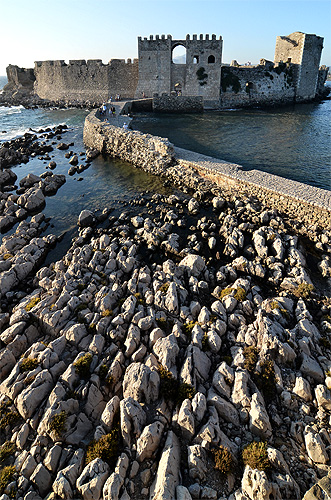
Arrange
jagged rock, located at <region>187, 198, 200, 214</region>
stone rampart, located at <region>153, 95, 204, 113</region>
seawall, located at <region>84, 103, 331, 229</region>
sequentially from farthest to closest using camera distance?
1. stone rampart, located at <region>153, 95, 204, 113</region>
2. jagged rock, located at <region>187, 198, 200, 214</region>
3. seawall, located at <region>84, 103, 331, 229</region>

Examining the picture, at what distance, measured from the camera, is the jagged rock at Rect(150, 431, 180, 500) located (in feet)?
23.0

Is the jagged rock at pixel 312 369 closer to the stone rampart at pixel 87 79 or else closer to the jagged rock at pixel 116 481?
the jagged rock at pixel 116 481

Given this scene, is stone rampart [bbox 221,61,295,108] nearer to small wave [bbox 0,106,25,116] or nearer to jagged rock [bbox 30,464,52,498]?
small wave [bbox 0,106,25,116]

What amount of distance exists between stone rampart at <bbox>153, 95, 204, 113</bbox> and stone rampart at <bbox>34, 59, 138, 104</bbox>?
387 inches

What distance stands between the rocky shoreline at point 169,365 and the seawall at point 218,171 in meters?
1.20

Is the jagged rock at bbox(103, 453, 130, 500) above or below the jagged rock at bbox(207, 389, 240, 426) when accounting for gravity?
below

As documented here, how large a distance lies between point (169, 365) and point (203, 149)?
23432mm

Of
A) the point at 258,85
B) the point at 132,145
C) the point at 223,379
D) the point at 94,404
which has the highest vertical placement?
the point at 258,85

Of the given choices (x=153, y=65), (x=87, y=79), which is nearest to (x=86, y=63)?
(x=87, y=79)

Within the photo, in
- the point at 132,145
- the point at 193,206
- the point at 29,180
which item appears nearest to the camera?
the point at 193,206

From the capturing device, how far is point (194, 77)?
49969 millimetres

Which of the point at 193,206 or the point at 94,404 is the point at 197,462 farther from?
the point at 193,206

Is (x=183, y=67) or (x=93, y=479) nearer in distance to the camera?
(x=93, y=479)

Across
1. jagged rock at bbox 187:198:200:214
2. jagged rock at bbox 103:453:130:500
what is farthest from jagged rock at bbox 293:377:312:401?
jagged rock at bbox 187:198:200:214
